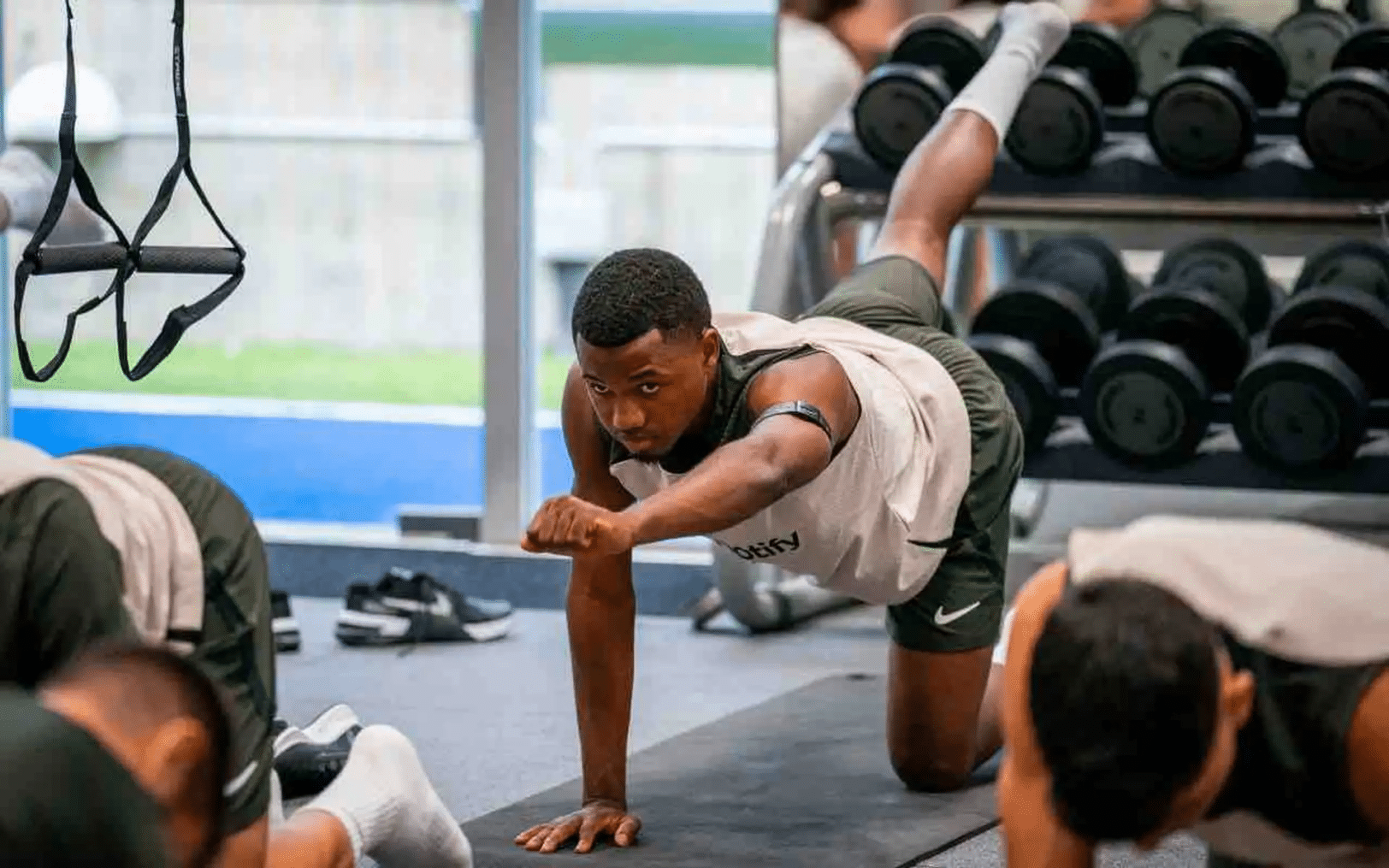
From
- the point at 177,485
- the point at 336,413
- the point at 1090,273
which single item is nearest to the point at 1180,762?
the point at 177,485

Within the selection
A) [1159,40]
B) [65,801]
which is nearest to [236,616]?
[65,801]

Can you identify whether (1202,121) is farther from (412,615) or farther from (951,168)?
(412,615)

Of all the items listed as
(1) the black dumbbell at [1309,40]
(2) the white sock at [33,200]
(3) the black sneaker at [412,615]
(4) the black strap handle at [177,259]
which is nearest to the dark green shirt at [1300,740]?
(4) the black strap handle at [177,259]

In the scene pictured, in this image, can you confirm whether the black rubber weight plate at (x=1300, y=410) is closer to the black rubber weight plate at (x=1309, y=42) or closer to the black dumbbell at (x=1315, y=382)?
the black dumbbell at (x=1315, y=382)

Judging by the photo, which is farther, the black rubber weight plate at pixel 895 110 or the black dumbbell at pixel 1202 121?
the black rubber weight plate at pixel 895 110

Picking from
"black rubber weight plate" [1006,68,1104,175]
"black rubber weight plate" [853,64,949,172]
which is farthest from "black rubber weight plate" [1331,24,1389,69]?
"black rubber weight plate" [853,64,949,172]

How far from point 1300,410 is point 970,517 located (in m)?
1.20

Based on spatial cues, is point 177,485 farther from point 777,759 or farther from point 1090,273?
point 1090,273

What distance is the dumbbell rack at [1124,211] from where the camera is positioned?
4.02 meters

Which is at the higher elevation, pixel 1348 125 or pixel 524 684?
pixel 1348 125

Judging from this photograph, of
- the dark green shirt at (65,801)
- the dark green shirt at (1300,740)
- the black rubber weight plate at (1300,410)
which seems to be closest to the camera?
the dark green shirt at (65,801)

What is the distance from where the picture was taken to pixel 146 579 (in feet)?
6.33

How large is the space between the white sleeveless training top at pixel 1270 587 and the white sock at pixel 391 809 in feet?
3.11

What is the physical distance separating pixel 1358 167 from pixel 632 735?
1754mm
